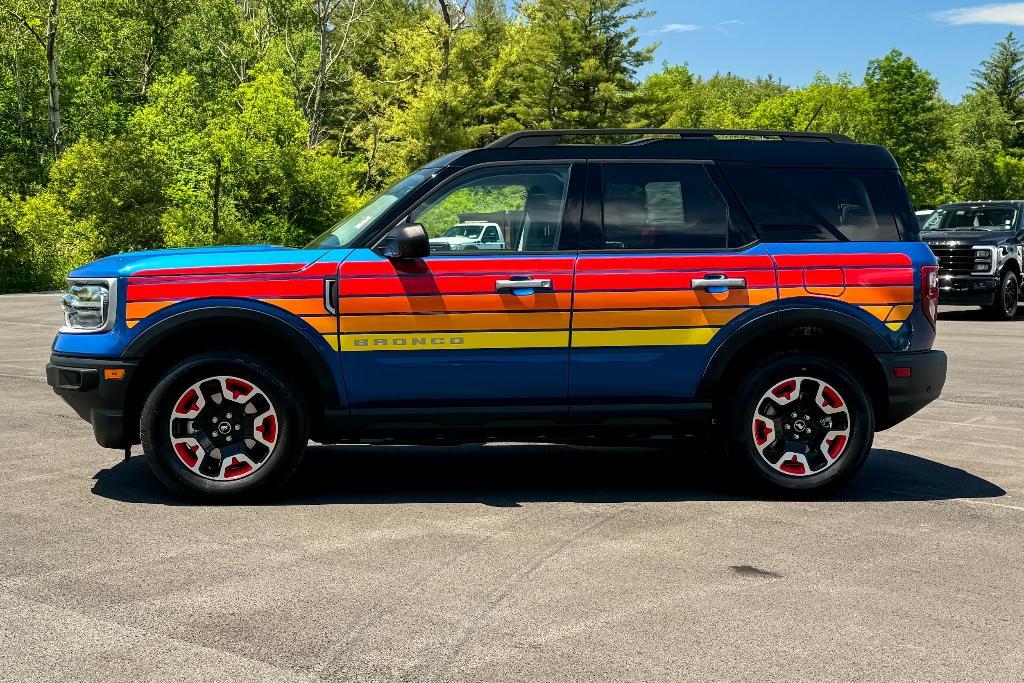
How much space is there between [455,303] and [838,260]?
220 cm

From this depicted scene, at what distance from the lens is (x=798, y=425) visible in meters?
6.69

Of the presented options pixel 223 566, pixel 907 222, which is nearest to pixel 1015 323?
pixel 907 222

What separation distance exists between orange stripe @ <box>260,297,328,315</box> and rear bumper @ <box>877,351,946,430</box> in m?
3.20

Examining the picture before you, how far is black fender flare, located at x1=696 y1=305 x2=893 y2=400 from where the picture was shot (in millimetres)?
6531

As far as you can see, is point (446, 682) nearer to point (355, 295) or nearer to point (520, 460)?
point (355, 295)

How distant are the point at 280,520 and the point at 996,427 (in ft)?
19.8

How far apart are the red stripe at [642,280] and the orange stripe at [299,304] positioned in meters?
1.43

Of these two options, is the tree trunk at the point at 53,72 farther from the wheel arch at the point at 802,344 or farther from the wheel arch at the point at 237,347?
the wheel arch at the point at 802,344

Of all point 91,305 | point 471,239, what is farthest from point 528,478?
point 91,305

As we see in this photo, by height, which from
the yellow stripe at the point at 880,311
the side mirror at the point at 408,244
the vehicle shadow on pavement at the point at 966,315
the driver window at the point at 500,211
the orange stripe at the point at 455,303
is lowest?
the vehicle shadow on pavement at the point at 966,315

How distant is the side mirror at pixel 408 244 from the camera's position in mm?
6199

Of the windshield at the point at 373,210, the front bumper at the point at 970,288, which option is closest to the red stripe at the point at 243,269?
the windshield at the point at 373,210

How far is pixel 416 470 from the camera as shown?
7.54m

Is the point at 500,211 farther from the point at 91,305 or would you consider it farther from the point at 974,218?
the point at 974,218
